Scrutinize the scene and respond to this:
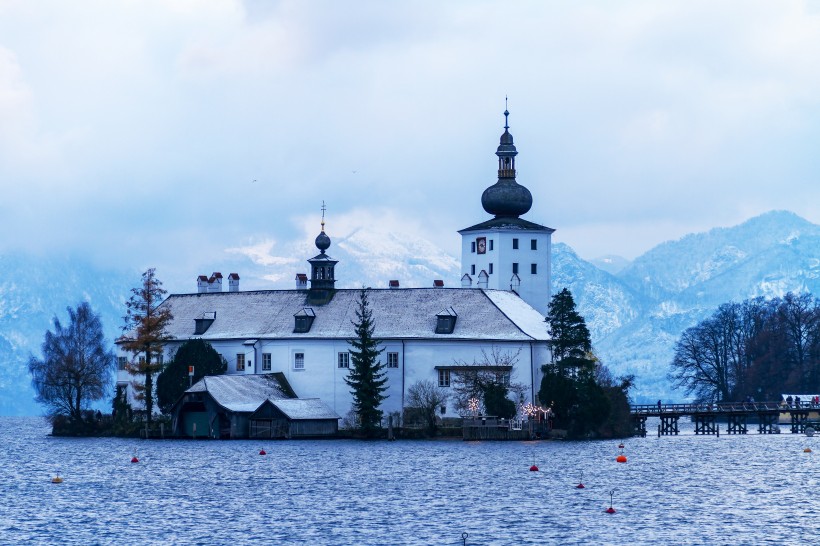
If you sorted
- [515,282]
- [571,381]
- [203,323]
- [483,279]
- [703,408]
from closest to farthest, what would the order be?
[571,381] < [203,323] < [703,408] < [483,279] < [515,282]

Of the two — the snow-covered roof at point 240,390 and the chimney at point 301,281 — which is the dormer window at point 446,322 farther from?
the chimney at point 301,281

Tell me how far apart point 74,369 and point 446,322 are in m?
28.4

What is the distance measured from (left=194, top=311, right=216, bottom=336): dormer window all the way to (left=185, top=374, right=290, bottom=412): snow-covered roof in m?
10.1

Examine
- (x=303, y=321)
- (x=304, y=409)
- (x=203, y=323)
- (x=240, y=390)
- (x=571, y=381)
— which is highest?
(x=203, y=323)

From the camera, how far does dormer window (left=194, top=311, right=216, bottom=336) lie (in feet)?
419

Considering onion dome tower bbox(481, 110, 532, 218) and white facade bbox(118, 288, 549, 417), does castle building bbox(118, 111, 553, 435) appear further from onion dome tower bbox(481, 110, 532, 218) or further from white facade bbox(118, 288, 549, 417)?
onion dome tower bbox(481, 110, 532, 218)

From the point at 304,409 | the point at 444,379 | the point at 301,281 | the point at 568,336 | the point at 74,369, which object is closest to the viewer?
the point at 568,336

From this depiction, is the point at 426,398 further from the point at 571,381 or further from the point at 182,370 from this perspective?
the point at 182,370

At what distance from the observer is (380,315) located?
12219cm

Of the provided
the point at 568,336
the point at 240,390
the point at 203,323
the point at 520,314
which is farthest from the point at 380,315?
the point at 568,336

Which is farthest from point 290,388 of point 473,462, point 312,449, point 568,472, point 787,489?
point 787,489

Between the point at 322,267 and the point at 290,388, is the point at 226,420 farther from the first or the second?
the point at 322,267

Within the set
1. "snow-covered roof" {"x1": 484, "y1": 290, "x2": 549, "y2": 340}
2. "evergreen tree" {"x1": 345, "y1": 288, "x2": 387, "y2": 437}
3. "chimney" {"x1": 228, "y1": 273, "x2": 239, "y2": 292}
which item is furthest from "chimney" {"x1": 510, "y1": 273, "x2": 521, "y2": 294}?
"evergreen tree" {"x1": 345, "y1": 288, "x2": 387, "y2": 437}

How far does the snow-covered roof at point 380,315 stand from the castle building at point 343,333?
79 millimetres
